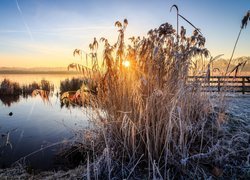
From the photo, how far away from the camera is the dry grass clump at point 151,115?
8.52 ft

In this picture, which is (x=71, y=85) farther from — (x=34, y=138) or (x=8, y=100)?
(x=34, y=138)

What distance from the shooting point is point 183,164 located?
2518 mm

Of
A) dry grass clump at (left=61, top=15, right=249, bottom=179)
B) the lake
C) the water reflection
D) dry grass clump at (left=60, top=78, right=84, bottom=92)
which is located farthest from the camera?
dry grass clump at (left=60, top=78, right=84, bottom=92)

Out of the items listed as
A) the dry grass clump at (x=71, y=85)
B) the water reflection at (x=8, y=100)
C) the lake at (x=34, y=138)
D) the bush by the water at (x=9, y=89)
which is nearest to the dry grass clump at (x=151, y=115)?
the lake at (x=34, y=138)

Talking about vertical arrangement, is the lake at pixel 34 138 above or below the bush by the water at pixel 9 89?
below

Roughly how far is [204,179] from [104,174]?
3.56ft

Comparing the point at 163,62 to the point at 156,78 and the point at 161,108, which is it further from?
the point at 161,108

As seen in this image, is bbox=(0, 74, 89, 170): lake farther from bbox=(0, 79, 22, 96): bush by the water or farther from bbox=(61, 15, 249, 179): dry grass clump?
bbox=(0, 79, 22, 96): bush by the water

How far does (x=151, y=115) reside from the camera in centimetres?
279

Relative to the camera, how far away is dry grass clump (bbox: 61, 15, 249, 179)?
2598mm

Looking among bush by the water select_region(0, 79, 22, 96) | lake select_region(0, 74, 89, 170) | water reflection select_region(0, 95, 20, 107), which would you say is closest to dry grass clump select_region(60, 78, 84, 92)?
bush by the water select_region(0, 79, 22, 96)

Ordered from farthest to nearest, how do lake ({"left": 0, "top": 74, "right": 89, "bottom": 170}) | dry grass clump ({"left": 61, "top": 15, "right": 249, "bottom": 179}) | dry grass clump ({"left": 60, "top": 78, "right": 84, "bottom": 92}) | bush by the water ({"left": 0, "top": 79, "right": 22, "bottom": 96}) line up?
dry grass clump ({"left": 60, "top": 78, "right": 84, "bottom": 92})
bush by the water ({"left": 0, "top": 79, "right": 22, "bottom": 96})
lake ({"left": 0, "top": 74, "right": 89, "bottom": 170})
dry grass clump ({"left": 61, "top": 15, "right": 249, "bottom": 179})

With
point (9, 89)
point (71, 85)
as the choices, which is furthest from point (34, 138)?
point (9, 89)

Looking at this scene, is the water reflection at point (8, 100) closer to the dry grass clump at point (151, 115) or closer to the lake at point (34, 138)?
the lake at point (34, 138)
